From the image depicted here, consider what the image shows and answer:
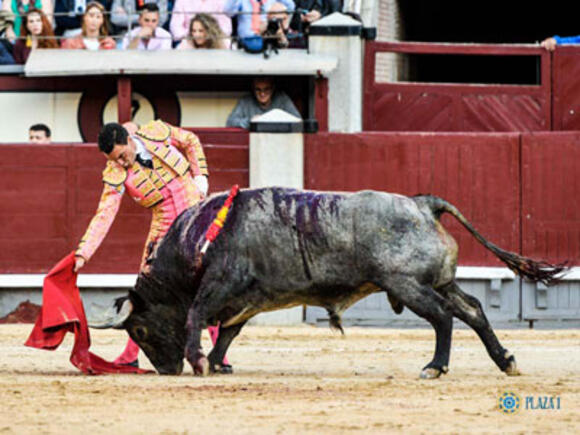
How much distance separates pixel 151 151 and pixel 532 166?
4.68 meters

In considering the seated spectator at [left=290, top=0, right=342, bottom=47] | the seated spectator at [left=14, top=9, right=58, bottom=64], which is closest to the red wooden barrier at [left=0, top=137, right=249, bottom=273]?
the seated spectator at [left=14, top=9, right=58, bottom=64]

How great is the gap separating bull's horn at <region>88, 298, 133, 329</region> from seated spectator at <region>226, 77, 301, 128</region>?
15.8 feet

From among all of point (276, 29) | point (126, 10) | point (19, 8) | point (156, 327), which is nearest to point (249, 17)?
point (276, 29)

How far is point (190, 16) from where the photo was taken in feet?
44.1

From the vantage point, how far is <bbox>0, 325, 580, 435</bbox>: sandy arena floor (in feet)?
21.0

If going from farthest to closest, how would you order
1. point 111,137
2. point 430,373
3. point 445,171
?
1. point 445,171
2. point 111,137
3. point 430,373

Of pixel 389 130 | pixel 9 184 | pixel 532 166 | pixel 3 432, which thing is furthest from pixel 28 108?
pixel 3 432

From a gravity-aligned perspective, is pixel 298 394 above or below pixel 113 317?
below

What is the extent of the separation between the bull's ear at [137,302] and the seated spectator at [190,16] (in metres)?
5.31

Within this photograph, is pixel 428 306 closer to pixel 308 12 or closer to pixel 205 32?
pixel 205 32

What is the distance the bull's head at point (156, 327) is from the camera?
27.5ft

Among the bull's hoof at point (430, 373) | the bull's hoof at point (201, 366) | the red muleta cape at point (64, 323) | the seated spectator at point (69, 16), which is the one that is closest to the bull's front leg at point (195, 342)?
the bull's hoof at point (201, 366)

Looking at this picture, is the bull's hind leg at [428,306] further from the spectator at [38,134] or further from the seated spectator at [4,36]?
the seated spectator at [4,36]

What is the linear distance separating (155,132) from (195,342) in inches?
47.4
